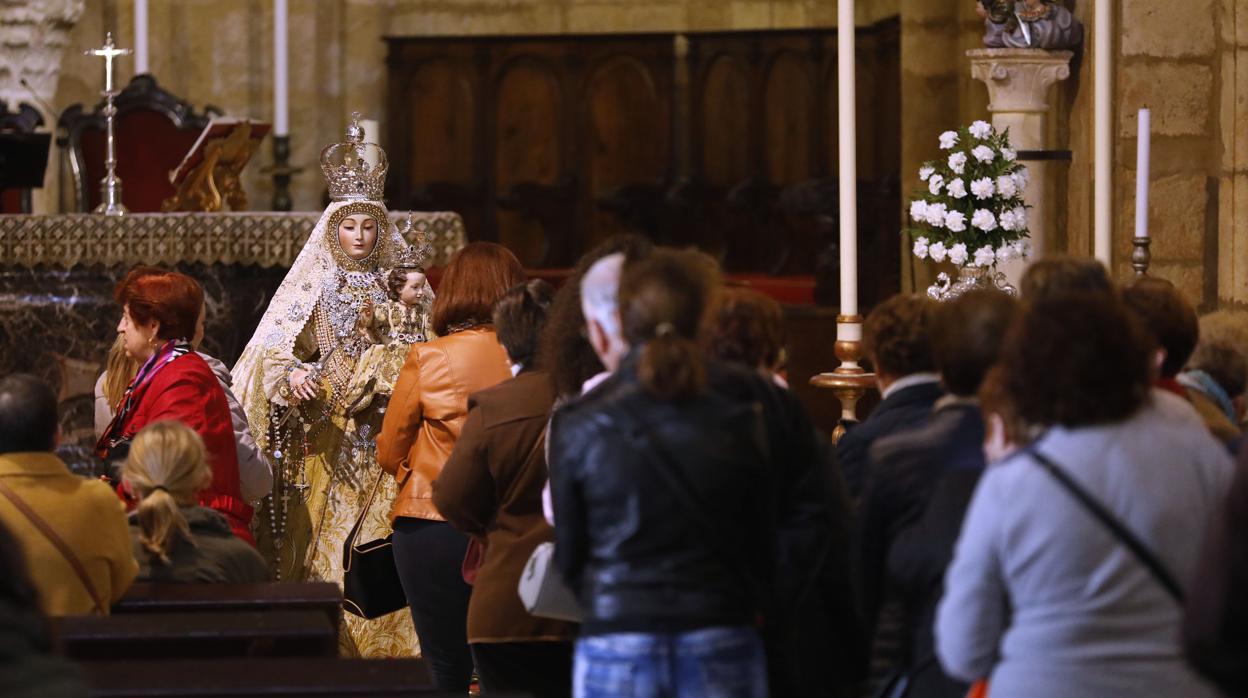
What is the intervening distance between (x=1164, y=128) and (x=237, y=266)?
3210 mm

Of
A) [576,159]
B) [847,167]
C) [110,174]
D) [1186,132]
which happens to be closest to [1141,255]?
[847,167]

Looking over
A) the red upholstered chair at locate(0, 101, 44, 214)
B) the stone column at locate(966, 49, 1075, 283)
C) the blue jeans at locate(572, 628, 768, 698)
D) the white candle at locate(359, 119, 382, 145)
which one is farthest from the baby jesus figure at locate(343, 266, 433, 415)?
the red upholstered chair at locate(0, 101, 44, 214)

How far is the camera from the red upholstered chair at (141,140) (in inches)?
356

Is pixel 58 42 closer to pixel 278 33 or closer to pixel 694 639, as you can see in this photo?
pixel 278 33

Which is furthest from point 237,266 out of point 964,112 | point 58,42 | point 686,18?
point 686,18

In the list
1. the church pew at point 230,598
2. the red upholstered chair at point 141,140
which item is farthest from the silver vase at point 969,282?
the red upholstered chair at point 141,140

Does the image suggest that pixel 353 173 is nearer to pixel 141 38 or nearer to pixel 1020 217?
pixel 1020 217

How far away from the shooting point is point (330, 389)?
18.2 feet

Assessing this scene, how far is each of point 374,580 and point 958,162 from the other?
6.17 ft

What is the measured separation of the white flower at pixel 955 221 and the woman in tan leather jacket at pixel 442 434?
117cm

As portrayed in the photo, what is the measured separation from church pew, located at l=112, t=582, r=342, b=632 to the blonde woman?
0.07 metres

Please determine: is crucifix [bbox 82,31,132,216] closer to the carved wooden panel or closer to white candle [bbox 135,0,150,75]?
white candle [bbox 135,0,150,75]

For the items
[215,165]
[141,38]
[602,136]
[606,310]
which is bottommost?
[606,310]

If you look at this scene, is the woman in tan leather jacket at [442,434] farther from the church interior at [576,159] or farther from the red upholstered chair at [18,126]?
the red upholstered chair at [18,126]
